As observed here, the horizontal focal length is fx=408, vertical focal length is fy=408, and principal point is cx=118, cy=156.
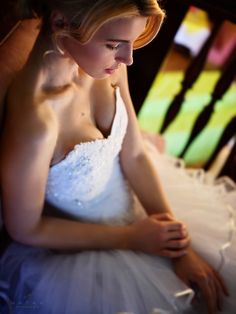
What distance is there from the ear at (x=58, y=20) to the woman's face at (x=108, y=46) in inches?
1.0

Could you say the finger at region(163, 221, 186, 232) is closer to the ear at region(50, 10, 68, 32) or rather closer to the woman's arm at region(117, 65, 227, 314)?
the woman's arm at region(117, 65, 227, 314)

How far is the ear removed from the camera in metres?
0.60

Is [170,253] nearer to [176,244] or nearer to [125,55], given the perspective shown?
[176,244]

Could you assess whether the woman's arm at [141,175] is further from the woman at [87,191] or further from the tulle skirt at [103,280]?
the tulle skirt at [103,280]

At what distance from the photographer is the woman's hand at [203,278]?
786 mm

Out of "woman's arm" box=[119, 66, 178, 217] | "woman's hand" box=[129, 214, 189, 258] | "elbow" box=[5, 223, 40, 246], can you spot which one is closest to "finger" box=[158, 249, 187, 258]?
"woman's hand" box=[129, 214, 189, 258]

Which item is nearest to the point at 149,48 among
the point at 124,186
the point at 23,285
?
the point at 124,186

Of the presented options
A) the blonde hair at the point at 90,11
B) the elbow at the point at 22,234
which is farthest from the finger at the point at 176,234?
the blonde hair at the point at 90,11

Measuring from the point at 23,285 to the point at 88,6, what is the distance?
506 mm

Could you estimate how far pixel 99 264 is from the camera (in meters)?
0.79

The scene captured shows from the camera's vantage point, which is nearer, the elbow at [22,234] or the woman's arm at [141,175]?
the elbow at [22,234]

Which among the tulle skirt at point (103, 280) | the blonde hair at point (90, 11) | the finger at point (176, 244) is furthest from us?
the finger at point (176, 244)

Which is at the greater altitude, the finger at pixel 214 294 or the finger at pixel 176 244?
the finger at pixel 176 244

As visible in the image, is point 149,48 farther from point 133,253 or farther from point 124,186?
point 133,253
